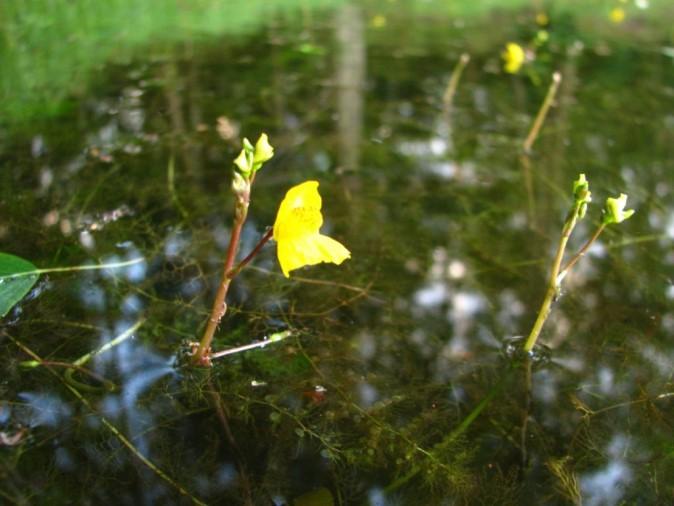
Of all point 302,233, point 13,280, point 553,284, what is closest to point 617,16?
point 553,284

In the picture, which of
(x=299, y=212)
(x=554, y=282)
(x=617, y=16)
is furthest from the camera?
(x=617, y=16)

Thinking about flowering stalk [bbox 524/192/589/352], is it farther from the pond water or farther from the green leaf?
the green leaf

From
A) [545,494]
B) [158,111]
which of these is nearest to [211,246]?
[545,494]

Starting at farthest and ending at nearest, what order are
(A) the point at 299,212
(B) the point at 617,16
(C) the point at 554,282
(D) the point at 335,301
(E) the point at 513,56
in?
(B) the point at 617,16 < (E) the point at 513,56 < (D) the point at 335,301 < (C) the point at 554,282 < (A) the point at 299,212

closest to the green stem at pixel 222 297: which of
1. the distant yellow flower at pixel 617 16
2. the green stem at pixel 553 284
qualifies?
the green stem at pixel 553 284

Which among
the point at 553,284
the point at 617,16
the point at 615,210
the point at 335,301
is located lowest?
the point at 617,16

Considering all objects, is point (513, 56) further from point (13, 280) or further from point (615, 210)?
point (13, 280)

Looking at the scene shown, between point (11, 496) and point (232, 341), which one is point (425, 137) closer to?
point (232, 341)

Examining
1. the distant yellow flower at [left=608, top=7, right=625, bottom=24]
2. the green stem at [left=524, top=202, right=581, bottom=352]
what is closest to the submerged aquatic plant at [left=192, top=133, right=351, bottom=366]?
the green stem at [left=524, top=202, right=581, bottom=352]
